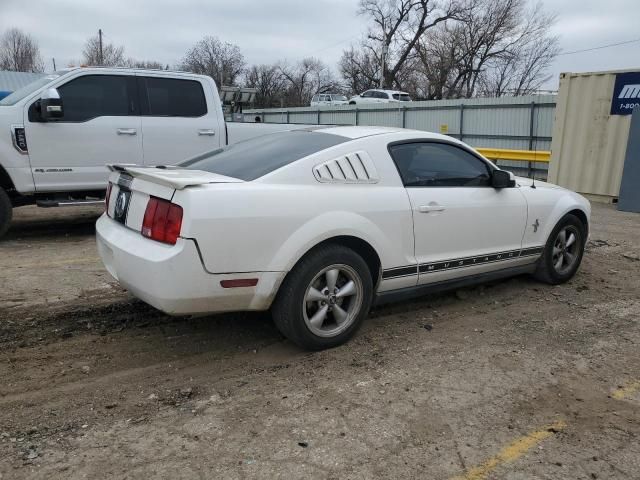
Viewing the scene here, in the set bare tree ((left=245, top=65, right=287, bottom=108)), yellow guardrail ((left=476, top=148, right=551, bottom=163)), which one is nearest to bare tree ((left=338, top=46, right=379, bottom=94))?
bare tree ((left=245, top=65, right=287, bottom=108))

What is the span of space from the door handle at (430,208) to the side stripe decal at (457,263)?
416mm

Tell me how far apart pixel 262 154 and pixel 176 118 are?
4072 mm

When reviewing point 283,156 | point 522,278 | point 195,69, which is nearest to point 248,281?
point 283,156

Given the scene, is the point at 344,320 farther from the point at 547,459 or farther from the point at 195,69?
the point at 195,69

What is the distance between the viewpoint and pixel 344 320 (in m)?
3.93

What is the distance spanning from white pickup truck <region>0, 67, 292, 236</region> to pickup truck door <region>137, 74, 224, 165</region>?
0.01m

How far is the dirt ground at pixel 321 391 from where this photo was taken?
270 cm

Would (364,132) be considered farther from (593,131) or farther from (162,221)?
(593,131)

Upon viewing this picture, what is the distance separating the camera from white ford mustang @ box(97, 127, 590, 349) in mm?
3338

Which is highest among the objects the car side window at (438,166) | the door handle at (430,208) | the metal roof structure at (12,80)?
the metal roof structure at (12,80)

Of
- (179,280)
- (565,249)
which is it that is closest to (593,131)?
(565,249)

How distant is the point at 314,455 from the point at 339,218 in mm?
1591

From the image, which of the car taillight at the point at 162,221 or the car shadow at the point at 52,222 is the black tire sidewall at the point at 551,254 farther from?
the car shadow at the point at 52,222

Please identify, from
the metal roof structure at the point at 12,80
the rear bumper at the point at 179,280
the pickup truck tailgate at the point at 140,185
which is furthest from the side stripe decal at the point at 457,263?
the metal roof structure at the point at 12,80
